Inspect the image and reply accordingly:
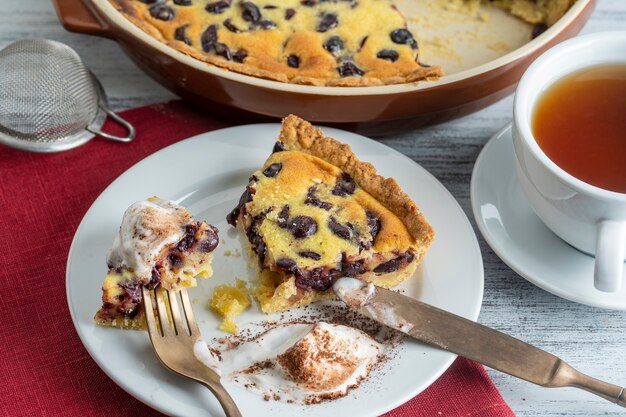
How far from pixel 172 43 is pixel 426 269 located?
130 cm

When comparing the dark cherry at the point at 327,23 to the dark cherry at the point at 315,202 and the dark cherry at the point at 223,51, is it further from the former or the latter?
the dark cherry at the point at 315,202

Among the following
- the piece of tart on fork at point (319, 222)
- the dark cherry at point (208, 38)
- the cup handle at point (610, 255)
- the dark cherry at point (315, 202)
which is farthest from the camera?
the dark cherry at point (208, 38)

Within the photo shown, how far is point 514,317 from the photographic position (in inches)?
102

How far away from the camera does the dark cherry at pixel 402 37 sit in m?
3.19

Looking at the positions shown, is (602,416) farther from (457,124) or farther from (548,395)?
(457,124)

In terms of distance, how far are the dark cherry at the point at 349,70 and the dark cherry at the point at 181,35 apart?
0.61 m

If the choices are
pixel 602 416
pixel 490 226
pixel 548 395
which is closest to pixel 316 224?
pixel 490 226

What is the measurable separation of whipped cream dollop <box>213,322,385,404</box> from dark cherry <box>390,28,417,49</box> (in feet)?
4.35

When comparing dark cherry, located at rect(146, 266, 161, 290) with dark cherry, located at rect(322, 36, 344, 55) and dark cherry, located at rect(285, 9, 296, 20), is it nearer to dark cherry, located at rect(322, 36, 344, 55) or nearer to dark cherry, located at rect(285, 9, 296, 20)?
dark cherry, located at rect(322, 36, 344, 55)

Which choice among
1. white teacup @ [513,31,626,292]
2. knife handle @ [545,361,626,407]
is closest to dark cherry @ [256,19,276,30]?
white teacup @ [513,31,626,292]

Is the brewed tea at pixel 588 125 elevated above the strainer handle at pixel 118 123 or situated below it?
above

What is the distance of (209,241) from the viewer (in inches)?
96.7

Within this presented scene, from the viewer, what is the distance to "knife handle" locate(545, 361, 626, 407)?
2.16 metres

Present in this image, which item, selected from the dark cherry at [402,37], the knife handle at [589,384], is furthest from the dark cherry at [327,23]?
the knife handle at [589,384]
